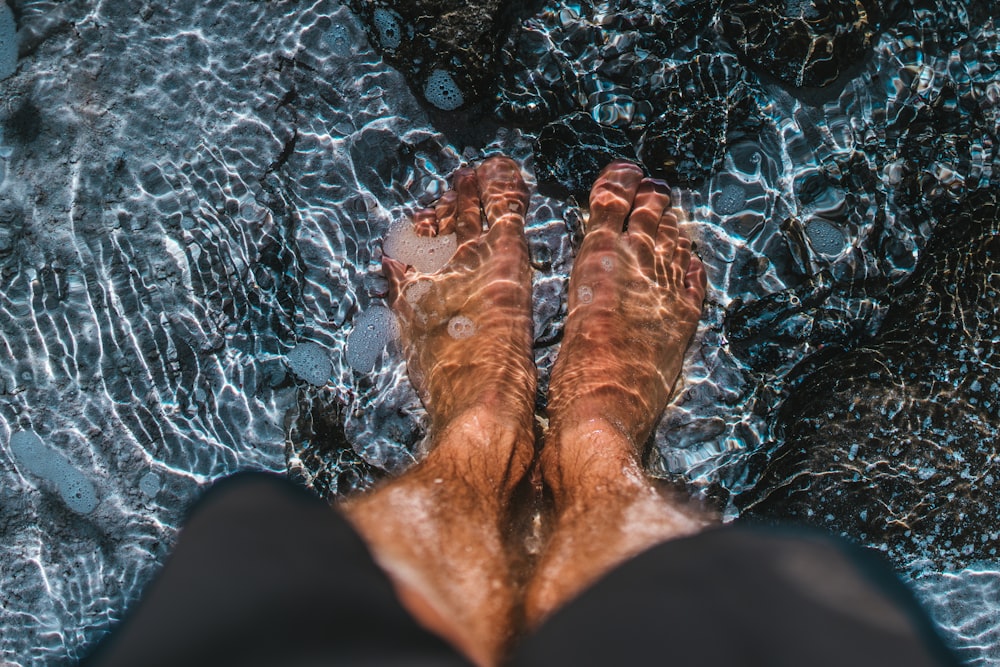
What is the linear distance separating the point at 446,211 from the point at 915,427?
6.54 feet

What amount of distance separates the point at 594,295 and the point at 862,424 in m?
1.11

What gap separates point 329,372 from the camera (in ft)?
9.34

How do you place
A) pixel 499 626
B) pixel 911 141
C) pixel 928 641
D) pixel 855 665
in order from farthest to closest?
1. pixel 911 141
2. pixel 499 626
3. pixel 928 641
4. pixel 855 665

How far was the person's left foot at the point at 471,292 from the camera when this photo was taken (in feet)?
9.27

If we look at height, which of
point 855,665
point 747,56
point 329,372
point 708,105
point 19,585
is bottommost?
point 19,585

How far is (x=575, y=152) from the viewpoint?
9.59ft

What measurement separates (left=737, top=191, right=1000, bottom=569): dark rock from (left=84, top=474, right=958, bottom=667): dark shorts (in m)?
0.85

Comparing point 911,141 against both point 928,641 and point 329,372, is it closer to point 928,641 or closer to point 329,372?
point 928,641

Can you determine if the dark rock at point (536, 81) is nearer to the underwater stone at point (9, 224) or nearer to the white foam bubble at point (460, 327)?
the white foam bubble at point (460, 327)

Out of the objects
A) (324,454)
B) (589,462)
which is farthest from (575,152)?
(324,454)

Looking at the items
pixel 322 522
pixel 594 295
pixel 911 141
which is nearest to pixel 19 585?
pixel 322 522

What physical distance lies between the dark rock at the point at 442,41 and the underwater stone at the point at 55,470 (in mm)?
2051

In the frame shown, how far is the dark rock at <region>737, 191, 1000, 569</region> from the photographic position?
2.56 meters

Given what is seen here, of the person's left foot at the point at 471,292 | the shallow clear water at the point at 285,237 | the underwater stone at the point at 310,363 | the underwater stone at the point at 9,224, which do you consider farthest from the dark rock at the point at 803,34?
the underwater stone at the point at 9,224
